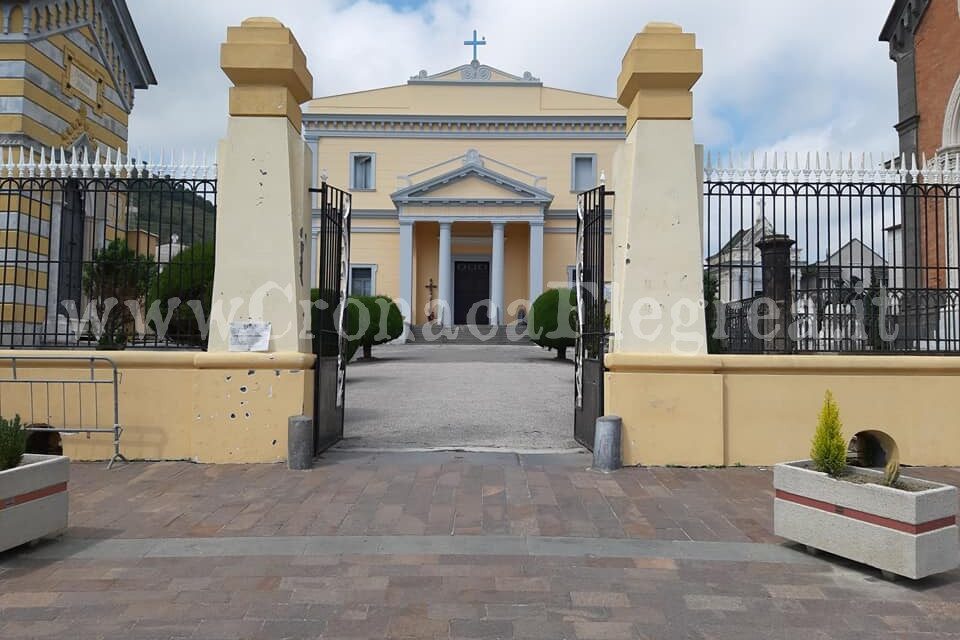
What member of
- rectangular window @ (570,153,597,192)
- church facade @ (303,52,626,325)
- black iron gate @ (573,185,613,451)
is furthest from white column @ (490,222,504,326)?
black iron gate @ (573,185,613,451)

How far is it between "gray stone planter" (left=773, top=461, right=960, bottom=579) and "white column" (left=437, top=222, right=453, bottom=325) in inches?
1158

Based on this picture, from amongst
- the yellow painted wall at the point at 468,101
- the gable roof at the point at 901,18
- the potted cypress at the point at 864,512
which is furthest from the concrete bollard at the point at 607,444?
the yellow painted wall at the point at 468,101

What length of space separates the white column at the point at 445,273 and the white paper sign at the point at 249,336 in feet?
87.5

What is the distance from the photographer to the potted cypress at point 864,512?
4.09 meters

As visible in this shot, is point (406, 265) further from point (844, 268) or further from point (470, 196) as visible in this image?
point (844, 268)

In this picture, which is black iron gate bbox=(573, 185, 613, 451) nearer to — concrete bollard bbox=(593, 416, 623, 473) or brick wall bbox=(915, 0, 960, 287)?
concrete bollard bbox=(593, 416, 623, 473)

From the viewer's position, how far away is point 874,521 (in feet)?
13.9

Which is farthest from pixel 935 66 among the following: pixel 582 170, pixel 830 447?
pixel 582 170

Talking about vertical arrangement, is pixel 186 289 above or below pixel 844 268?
below

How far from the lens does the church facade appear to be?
117 ft

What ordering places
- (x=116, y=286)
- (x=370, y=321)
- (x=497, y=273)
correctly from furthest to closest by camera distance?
(x=497, y=273), (x=370, y=321), (x=116, y=286)

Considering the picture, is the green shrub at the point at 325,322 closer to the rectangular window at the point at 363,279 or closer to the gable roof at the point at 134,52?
the gable roof at the point at 134,52

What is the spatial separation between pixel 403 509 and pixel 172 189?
443 centimetres

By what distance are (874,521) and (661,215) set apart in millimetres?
3758
